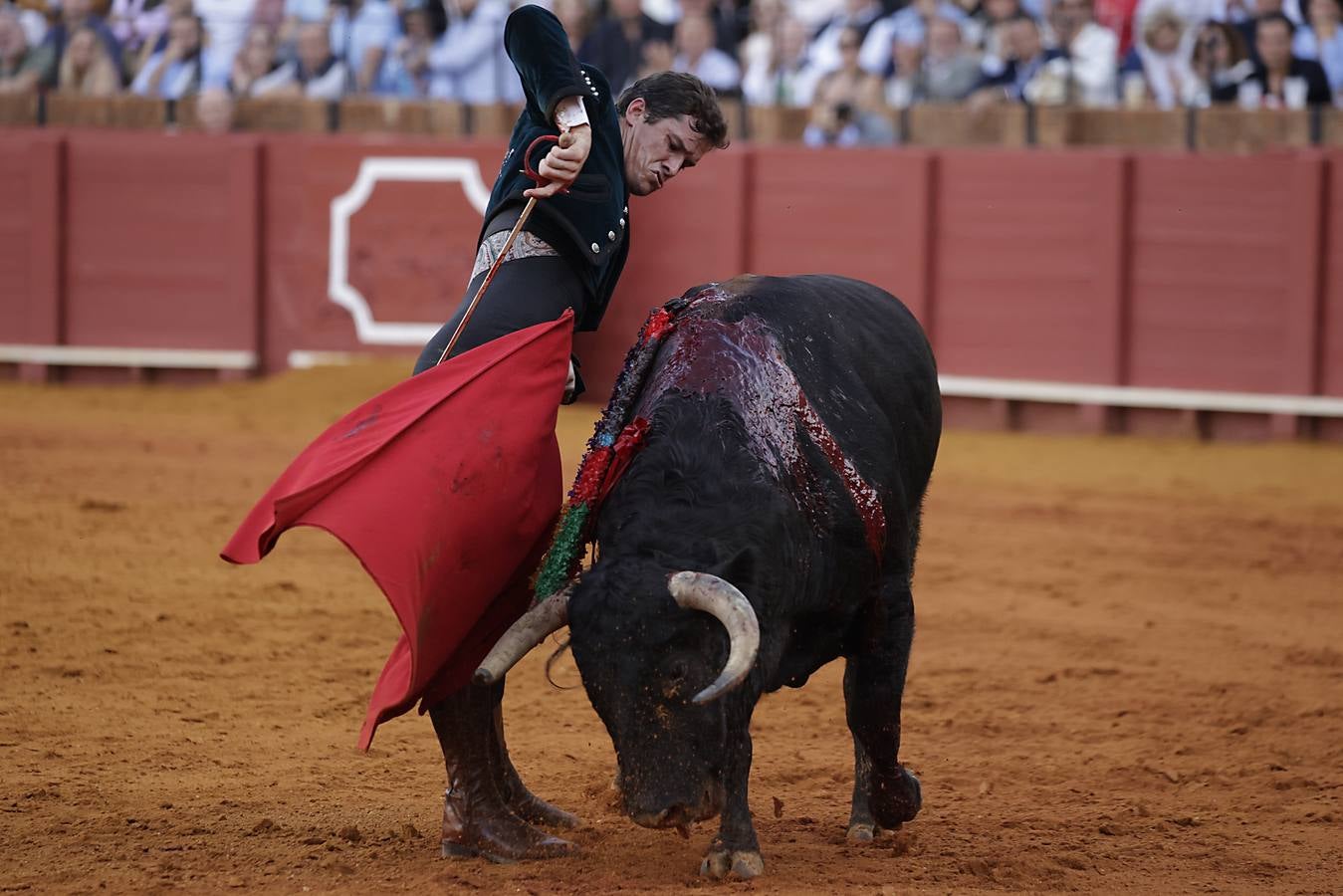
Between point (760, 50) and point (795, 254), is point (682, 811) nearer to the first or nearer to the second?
point (795, 254)

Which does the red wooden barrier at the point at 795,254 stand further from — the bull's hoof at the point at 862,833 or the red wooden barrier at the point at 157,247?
the bull's hoof at the point at 862,833

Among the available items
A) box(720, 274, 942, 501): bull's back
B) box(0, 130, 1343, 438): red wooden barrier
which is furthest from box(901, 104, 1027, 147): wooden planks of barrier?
box(720, 274, 942, 501): bull's back

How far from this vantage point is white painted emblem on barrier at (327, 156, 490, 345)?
10398 mm

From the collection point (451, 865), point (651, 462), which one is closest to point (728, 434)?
point (651, 462)

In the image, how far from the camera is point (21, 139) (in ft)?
35.6

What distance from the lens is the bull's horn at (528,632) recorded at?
9.07 ft

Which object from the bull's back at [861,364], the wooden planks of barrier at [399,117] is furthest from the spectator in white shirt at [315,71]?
the bull's back at [861,364]

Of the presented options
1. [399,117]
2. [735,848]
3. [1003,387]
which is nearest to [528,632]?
[735,848]

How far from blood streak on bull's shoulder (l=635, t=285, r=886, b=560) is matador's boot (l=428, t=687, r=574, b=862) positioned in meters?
0.62

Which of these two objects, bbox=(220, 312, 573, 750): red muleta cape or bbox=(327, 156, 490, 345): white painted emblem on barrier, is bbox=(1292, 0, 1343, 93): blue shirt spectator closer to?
bbox=(327, 156, 490, 345): white painted emblem on barrier

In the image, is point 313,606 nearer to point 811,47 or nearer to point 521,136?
point 521,136

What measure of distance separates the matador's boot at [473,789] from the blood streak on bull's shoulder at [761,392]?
2.03 ft

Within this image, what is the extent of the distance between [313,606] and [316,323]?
558cm

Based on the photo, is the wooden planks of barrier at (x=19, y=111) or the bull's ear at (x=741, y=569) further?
the wooden planks of barrier at (x=19, y=111)
